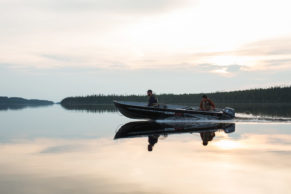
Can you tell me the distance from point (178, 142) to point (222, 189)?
338 inches

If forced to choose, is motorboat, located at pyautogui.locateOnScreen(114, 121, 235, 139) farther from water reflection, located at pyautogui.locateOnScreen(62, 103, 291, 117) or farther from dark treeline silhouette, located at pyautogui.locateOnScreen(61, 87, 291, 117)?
dark treeline silhouette, located at pyautogui.locateOnScreen(61, 87, 291, 117)

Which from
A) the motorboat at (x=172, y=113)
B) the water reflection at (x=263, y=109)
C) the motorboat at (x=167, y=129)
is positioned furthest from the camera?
the water reflection at (x=263, y=109)

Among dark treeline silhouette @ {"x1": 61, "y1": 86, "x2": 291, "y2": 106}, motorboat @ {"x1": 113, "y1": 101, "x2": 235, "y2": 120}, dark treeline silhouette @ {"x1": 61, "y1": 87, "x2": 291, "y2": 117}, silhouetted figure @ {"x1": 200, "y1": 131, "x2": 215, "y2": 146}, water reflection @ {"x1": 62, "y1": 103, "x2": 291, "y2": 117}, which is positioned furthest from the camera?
dark treeline silhouette @ {"x1": 61, "y1": 86, "x2": 291, "y2": 106}

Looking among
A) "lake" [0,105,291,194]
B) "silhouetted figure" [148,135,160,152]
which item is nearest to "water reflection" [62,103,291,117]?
"silhouetted figure" [148,135,160,152]

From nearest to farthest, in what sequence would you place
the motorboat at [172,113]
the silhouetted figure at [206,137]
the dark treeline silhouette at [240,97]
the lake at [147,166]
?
1. the lake at [147,166]
2. the silhouetted figure at [206,137]
3. the motorboat at [172,113]
4. the dark treeline silhouette at [240,97]

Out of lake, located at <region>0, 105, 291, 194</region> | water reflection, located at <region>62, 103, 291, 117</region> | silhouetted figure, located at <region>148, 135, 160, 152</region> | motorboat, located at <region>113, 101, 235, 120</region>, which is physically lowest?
lake, located at <region>0, 105, 291, 194</region>

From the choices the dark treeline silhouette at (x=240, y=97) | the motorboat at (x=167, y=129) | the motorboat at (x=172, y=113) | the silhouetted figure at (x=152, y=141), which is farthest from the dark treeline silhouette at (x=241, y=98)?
the silhouetted figure at (x=152, y=141)

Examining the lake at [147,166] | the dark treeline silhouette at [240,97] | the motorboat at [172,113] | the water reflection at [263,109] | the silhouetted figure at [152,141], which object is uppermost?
the dark treeline silhouette at [240,97]

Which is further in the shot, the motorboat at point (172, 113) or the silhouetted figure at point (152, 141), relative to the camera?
the motorboat at point (172, 113)

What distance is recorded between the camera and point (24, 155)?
14.3m

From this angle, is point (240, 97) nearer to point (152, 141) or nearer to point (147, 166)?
point (152, 141)

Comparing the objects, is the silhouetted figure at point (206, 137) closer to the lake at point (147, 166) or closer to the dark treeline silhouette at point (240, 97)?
the lake at point (147, 166)

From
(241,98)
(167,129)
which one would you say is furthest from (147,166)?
(241,98)

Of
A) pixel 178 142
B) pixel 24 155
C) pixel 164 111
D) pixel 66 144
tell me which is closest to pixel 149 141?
pixel 178 142
